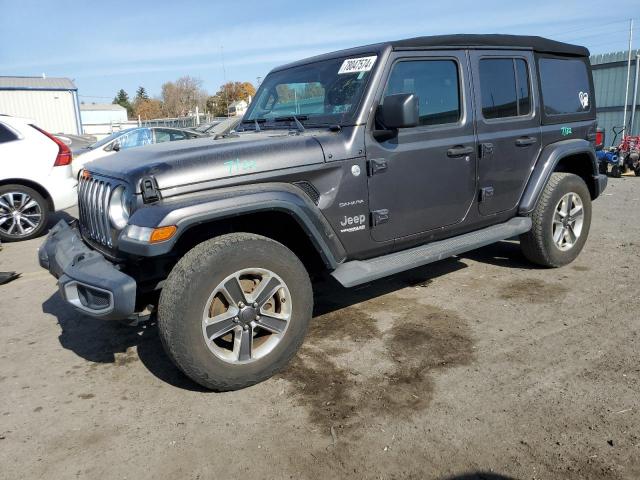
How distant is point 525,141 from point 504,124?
0.30m

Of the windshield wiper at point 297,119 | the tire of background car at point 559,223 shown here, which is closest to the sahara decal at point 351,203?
the windshield wiper at point 297,119

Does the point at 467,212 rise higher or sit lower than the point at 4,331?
higher

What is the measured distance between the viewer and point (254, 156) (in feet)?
10.1

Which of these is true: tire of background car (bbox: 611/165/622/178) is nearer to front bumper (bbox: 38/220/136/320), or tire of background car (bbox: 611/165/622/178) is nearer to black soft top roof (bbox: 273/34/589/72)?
black soft top roof (bbox: 273/34/589/72)

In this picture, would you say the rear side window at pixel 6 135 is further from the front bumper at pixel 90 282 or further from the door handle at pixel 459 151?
the door handle at pixel 459 151

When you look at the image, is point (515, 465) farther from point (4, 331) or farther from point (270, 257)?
point (4, 331)

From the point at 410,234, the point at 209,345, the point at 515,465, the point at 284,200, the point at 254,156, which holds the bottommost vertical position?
the point at 515,465

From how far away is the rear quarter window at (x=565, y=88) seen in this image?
475 centimetres

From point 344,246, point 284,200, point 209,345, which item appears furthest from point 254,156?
point 209,345

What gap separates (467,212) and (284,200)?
6.04ft

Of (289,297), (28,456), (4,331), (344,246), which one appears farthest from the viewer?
(4,331)

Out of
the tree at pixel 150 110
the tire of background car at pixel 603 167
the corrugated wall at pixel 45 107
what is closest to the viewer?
the tire of background car at pixel 603 167

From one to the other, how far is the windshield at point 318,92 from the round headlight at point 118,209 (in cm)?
145

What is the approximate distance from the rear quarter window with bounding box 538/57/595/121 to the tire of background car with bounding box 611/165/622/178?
23.7 ft
